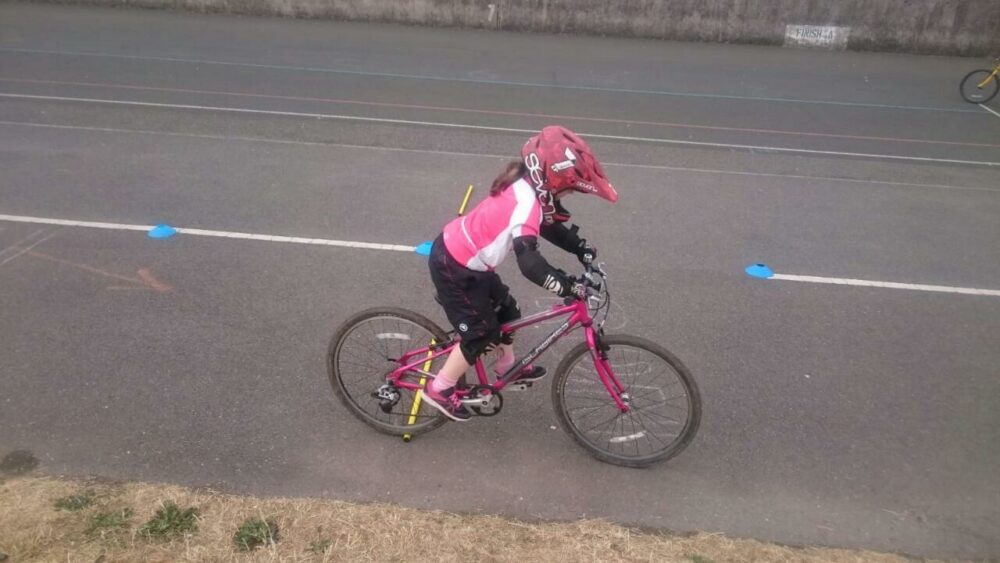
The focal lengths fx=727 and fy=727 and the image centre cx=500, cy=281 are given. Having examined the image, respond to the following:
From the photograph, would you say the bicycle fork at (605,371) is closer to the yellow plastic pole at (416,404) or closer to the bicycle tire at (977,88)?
the yellow plastic pole at (416,404)

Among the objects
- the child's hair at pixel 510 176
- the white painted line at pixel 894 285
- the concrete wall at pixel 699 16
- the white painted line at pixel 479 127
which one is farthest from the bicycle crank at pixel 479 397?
the concrete wall at pixel 699 16

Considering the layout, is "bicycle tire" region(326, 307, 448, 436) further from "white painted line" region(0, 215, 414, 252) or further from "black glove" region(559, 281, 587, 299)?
"white painted line" region(0, 215, 414, 252)

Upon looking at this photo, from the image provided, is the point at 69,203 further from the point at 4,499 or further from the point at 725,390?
the point at 725,390

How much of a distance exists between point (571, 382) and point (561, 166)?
1486mm

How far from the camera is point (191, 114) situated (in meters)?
10.4

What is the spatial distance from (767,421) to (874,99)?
456 inches

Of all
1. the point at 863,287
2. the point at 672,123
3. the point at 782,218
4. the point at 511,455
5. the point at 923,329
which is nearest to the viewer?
the point at 511,455

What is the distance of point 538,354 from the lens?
3977mm

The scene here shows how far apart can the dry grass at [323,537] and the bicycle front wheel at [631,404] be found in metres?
0.59

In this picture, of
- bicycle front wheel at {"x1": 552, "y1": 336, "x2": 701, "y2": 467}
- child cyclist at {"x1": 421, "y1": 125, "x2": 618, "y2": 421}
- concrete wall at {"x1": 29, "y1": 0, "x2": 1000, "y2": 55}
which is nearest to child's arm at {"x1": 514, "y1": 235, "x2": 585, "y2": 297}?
child cyclist at {"x1": 421, "y1": 125, "x2": 618, "y2": 421}

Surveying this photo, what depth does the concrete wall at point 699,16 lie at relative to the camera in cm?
1836

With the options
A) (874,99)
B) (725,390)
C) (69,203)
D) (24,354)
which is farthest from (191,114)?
(874,99)

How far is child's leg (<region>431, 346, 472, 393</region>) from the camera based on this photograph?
3852mm

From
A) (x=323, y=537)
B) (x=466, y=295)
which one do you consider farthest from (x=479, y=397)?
(x=323, y=537)
